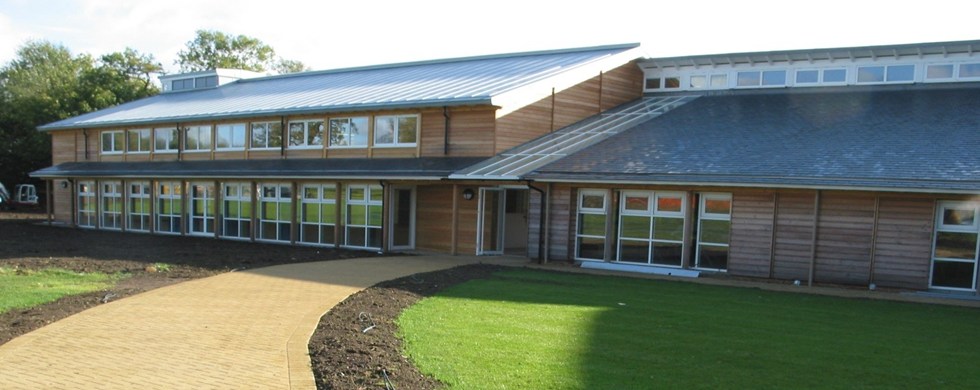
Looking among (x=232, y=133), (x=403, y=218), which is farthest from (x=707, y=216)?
(x=232, y=133)

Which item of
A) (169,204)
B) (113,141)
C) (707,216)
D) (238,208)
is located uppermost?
(113,141)

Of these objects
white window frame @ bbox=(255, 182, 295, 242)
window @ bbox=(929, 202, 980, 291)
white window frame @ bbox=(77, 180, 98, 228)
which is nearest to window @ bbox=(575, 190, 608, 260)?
window @ bbox=(929, 202, 980, 291)

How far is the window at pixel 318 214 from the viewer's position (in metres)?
25.5

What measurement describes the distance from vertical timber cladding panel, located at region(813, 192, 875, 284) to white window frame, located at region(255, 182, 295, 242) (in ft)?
53.7

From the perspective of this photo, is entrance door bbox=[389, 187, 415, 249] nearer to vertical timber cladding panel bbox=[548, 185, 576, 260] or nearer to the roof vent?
vertical timber cladding panel bbox=[548, 185, 576, 260]

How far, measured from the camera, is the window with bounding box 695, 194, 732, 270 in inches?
725

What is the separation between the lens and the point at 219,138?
30.3 m

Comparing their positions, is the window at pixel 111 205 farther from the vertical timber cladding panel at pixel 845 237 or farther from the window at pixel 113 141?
the vertical timber cladding panel at pixel 845 237

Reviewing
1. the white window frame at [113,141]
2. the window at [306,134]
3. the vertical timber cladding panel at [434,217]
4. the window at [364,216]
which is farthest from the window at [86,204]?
the vertical timber cladding panel at [434,217]

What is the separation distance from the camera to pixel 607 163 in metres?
20.0

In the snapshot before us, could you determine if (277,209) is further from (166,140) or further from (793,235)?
(793,235)

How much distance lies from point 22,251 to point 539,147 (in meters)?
14.2

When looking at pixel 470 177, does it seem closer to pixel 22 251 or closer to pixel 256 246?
pixel 256 246

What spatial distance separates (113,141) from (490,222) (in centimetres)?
2038
